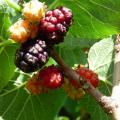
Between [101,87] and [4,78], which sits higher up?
[4,78]

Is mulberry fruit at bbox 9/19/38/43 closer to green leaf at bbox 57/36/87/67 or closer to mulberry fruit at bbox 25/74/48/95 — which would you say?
mulberry fruit at bbox 25/74/48/95

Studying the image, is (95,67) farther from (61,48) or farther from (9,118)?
(9,118)

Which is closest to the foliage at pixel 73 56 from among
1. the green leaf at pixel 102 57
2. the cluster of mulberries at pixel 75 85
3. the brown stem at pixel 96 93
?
A: the green leaf at pixel 102 57

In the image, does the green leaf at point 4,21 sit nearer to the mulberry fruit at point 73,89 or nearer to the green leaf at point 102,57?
the mulberry fruit at point 73,89

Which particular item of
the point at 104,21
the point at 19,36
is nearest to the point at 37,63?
the point at 19,36

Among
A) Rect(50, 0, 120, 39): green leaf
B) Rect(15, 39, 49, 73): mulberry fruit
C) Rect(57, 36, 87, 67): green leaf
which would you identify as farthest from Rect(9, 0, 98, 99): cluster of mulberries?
Rect(57, 36, 87, 67): green leaf

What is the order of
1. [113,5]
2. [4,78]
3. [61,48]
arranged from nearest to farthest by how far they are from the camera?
1. [113,5]
2. [4,78]
3. [61,48]

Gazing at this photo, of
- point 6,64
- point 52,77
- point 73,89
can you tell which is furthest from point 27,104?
point 52,77
